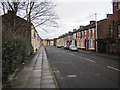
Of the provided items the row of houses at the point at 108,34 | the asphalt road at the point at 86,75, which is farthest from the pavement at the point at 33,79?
the row of houses at the point at 108,34

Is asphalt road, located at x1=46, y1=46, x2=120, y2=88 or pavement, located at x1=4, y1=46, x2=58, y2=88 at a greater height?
pavement, located at x1=4, y1=46, x2=58, y2=88

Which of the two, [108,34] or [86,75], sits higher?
[108,34]

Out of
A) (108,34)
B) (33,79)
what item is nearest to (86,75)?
(33,79)

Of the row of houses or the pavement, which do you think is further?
the row of houses

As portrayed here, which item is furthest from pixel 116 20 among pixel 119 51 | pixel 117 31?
pixel 119 51

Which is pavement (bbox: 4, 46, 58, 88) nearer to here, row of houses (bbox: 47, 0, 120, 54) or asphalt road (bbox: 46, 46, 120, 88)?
asphalt road (bbox: 46, 46, 120, 88)

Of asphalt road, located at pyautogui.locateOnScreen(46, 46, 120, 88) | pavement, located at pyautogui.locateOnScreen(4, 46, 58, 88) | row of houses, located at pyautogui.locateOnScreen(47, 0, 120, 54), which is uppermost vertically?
row of houses, located at pyautogui.locateOnScreen(47, 0, 120, 54)

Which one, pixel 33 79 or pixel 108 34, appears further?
pixel 108 34

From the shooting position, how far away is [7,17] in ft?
42.8

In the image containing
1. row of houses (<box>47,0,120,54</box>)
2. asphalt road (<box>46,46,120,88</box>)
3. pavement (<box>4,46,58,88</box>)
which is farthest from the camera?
row of houses (<box>47,0,120,54</box>)

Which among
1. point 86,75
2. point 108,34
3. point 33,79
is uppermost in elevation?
point 108,34

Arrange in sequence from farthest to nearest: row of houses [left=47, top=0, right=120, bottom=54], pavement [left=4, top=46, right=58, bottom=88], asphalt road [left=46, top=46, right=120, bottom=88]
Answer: row of houses [left=47, top=0, right=120, bottom=54], asphalt road [left=46, top=46, right=120, bottom=88], pavement [left=4, top=46, right=58, bottom=88]

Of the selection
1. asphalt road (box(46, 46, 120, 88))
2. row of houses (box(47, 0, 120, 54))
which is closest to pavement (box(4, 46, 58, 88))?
asphalt road (box(46, 46, 120, 88))

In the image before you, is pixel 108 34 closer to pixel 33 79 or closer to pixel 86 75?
pixel 86 75
